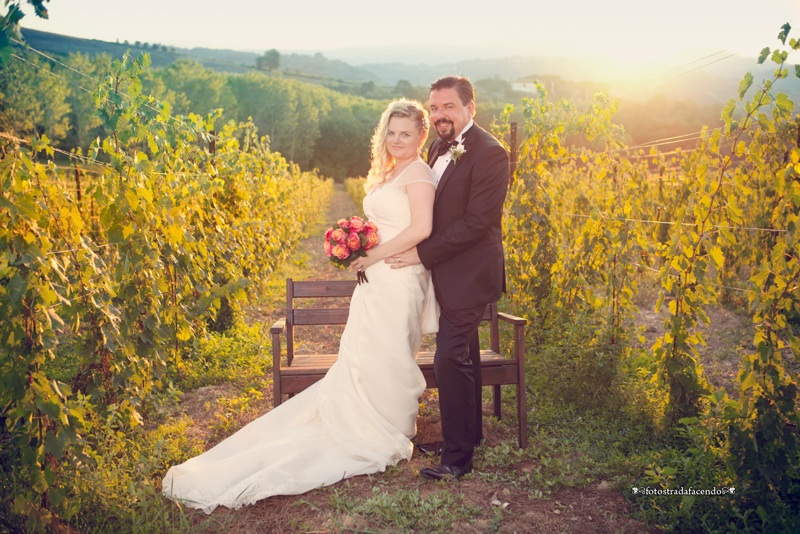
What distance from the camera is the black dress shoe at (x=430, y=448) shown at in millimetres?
4027

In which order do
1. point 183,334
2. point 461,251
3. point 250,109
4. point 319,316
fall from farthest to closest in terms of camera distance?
point 250,109, point 183,334, point 319,316, point 461,251

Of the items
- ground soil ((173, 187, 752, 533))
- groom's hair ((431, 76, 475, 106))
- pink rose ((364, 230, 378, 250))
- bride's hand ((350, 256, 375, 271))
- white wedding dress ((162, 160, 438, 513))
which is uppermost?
groom's hair ((431, 76, 475, 106))

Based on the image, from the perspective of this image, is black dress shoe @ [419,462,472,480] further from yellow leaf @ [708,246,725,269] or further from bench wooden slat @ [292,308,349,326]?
yellow leaf @ [708,246,725,269]

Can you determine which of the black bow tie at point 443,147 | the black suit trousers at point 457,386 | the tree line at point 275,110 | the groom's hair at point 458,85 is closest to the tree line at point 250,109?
the tree line at point 275,110

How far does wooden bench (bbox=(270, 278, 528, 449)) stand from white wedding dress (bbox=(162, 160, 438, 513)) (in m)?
0.11

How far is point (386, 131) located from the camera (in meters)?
3.90

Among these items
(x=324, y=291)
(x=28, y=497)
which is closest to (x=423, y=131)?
(x=324, y=291)

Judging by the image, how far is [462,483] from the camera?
3.63m

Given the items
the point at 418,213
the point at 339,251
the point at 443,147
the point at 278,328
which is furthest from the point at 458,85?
the point at 278,328

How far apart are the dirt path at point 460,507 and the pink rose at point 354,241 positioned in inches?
54.7

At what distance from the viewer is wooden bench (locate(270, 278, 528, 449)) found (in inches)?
161

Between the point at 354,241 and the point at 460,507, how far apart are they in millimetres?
1652

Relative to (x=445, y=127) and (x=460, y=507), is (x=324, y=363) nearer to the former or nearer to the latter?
(x=460, y=507)

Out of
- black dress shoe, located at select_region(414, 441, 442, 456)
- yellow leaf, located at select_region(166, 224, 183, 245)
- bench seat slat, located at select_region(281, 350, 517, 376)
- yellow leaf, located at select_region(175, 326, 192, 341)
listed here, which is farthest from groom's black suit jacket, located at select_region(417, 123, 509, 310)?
yellow leaf, located at select_region(175, 326, 192, 341)
